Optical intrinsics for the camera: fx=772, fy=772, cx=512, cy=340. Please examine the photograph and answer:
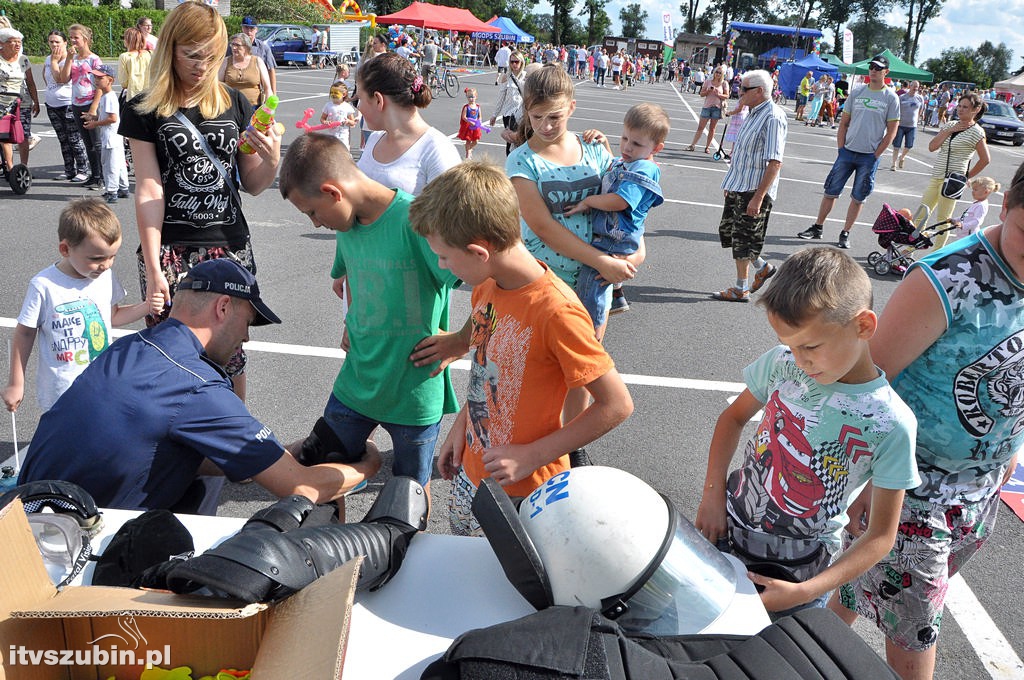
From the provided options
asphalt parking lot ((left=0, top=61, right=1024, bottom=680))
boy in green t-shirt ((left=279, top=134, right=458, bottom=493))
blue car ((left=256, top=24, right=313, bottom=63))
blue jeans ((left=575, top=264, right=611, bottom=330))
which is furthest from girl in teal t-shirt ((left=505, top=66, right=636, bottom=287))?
blue car ((left=256, top=24, right=313, bottom=63))

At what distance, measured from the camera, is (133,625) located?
4.83 ft

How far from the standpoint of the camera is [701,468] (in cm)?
428

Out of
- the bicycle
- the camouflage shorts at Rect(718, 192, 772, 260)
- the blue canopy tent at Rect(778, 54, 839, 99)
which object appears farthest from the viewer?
the blue canopy tent at Rect(778, 54, 839, 99)

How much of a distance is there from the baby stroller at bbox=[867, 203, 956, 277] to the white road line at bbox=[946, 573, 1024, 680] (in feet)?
18.7

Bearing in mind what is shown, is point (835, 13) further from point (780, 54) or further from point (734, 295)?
point (734, 295)

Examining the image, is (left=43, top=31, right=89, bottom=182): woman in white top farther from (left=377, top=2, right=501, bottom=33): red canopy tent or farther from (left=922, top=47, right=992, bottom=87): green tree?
(left=922, top=47, right=992, bottom=87): green tree

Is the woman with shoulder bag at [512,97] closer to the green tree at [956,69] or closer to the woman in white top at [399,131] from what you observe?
the woman in white top at [399,131]

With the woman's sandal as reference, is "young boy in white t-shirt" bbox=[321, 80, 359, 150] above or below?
above

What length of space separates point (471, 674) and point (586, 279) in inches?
102

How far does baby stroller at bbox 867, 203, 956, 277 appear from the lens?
8.29 metres

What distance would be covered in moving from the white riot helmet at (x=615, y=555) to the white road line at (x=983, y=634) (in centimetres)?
172

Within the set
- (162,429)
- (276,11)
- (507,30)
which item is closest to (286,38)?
(276,11)

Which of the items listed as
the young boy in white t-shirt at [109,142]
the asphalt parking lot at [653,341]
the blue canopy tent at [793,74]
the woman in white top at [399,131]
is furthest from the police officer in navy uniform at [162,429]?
the blue canopy tent at [793,74]

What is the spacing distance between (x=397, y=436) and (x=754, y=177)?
513 cm
